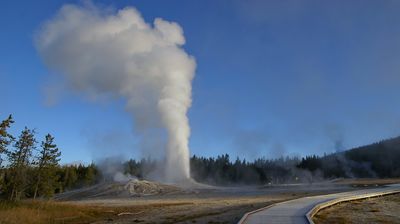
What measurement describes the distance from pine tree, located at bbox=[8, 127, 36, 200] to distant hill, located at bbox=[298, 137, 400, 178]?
108 meters

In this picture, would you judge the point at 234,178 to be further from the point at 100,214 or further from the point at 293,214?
the point at 293,214

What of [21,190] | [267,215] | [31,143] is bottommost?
[267,215]

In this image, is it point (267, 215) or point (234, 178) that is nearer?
point (267, 215)

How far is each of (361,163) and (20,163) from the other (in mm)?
127681

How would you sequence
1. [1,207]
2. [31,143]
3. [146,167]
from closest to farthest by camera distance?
1. [1,207]
2. [31,143]
3. [146,167]

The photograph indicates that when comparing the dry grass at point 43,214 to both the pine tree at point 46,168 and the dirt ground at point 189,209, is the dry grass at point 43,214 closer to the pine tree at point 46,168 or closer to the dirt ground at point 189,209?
the dirt ground at point 189,209

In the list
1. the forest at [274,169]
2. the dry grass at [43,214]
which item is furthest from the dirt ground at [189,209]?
the forest at [274,169]

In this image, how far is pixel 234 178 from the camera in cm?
15688

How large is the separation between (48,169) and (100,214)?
105 feet

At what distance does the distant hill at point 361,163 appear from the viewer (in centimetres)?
15750

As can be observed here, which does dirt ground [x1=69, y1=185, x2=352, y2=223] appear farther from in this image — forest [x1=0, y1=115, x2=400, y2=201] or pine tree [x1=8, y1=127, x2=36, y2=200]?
forest [x1=0, y1=115, x2=400, y2=201]

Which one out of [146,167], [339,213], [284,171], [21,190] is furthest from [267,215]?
[284,171]

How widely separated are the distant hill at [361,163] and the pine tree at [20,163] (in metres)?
108

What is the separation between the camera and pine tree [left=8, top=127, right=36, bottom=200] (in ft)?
215
